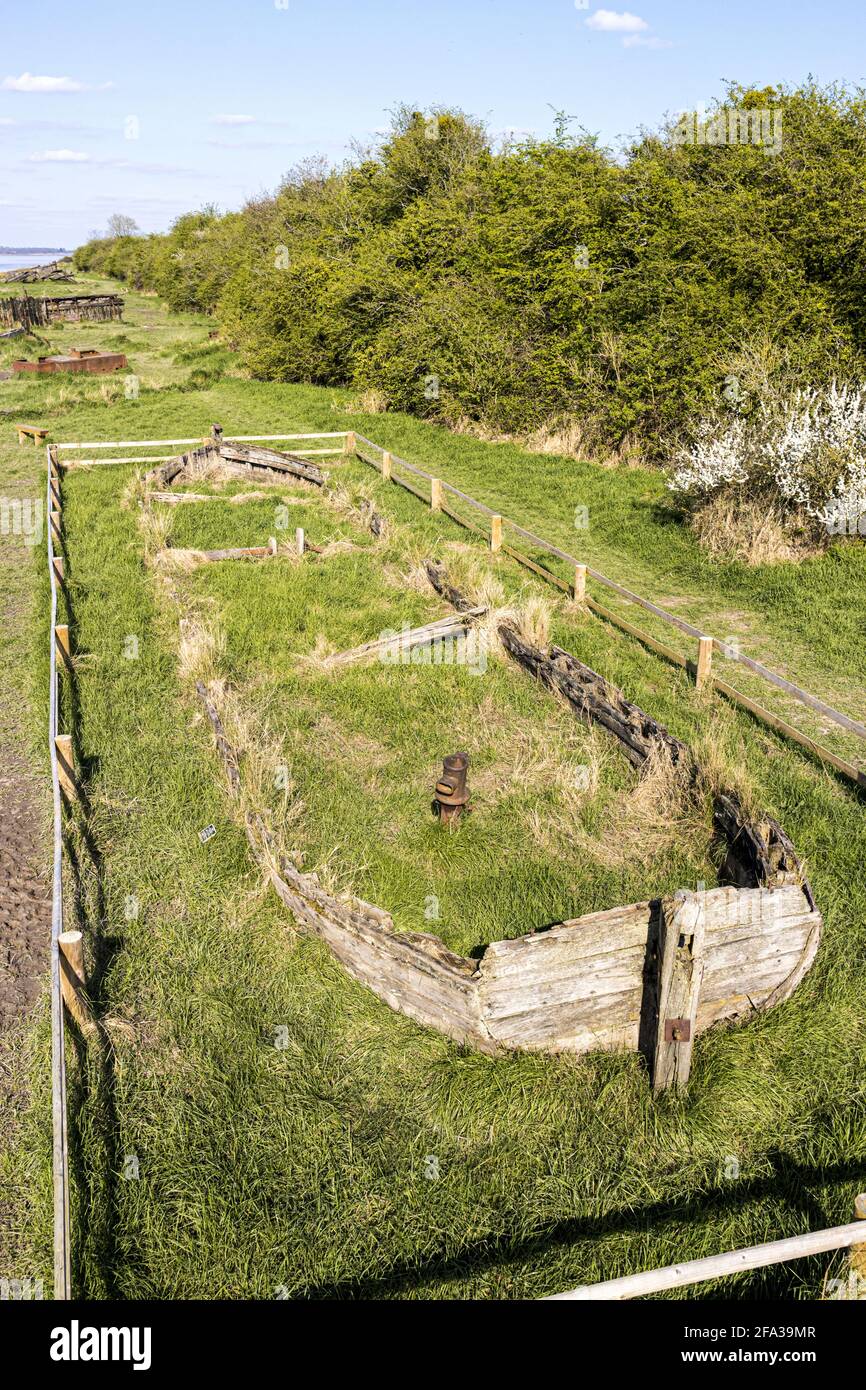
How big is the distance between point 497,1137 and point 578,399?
20.1 metres

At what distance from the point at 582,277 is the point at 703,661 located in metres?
15.2

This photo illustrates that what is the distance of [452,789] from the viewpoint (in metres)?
7.41

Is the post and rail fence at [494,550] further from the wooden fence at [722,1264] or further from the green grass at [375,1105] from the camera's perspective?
the green grass at [375,1105]

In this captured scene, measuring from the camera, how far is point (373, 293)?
30.0 metres

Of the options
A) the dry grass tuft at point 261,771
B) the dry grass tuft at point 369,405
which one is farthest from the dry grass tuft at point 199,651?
the dry grass tuft at point 369,405

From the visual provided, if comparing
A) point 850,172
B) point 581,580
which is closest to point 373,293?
point 850,172

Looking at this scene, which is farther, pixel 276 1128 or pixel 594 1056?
pixel 594 1056

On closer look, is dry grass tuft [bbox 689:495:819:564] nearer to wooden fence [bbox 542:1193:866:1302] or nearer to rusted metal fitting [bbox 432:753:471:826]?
rusted metal fitting [bbox 432:753:471:826]

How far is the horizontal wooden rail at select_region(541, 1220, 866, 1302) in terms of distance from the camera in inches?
136

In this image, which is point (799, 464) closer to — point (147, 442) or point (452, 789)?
point (452, 789)

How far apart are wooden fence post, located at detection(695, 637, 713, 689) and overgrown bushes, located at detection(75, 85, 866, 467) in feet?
23.6

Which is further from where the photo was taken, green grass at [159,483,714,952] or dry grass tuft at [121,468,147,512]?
dry grass tuft at [121,468,147,512]

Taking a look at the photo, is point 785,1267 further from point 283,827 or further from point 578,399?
point 578,399

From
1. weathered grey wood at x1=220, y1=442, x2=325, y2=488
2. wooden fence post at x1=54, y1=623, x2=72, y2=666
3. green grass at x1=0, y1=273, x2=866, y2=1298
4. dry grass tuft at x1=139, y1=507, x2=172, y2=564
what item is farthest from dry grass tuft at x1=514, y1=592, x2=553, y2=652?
weathered grey wood at x1=220, y1=442, x2=325, y2=488
